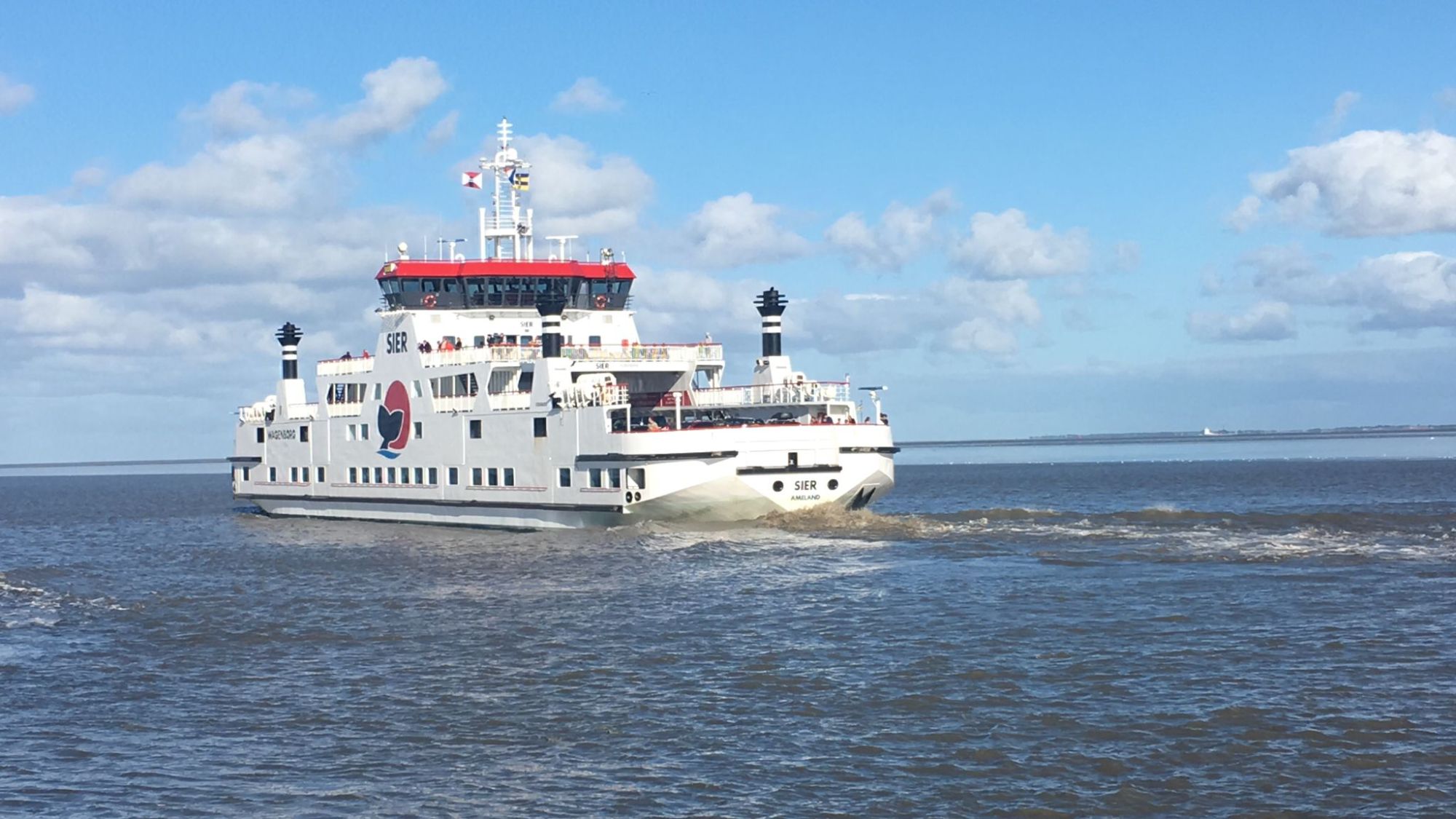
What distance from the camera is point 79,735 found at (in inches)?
698

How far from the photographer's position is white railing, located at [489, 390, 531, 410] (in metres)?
43.4

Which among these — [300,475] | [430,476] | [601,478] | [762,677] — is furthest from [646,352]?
[762,677]

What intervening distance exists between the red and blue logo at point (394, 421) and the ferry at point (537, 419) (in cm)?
8

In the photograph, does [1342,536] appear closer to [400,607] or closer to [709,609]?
[709,609]

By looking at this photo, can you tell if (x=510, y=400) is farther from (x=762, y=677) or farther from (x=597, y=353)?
(x=762, y=677)

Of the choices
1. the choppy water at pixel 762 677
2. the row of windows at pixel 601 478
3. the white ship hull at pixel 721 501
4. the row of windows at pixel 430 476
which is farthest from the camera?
the row of windows at pixel 430 476

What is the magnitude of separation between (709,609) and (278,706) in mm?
8919

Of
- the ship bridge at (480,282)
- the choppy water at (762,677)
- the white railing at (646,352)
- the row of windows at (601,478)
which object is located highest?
the ship bridge at (480,282)

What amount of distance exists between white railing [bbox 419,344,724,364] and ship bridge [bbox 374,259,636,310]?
3.89 meters

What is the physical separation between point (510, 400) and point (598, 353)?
2949mm

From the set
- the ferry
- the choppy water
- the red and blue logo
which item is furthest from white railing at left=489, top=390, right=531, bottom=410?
the choppy water

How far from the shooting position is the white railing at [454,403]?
150ft

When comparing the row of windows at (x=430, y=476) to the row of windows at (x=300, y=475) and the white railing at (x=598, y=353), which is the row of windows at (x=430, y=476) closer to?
the row of windows at (x=300, y=475)

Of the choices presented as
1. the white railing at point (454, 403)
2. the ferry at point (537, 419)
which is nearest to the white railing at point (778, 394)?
the ferry at point (537, 419)
